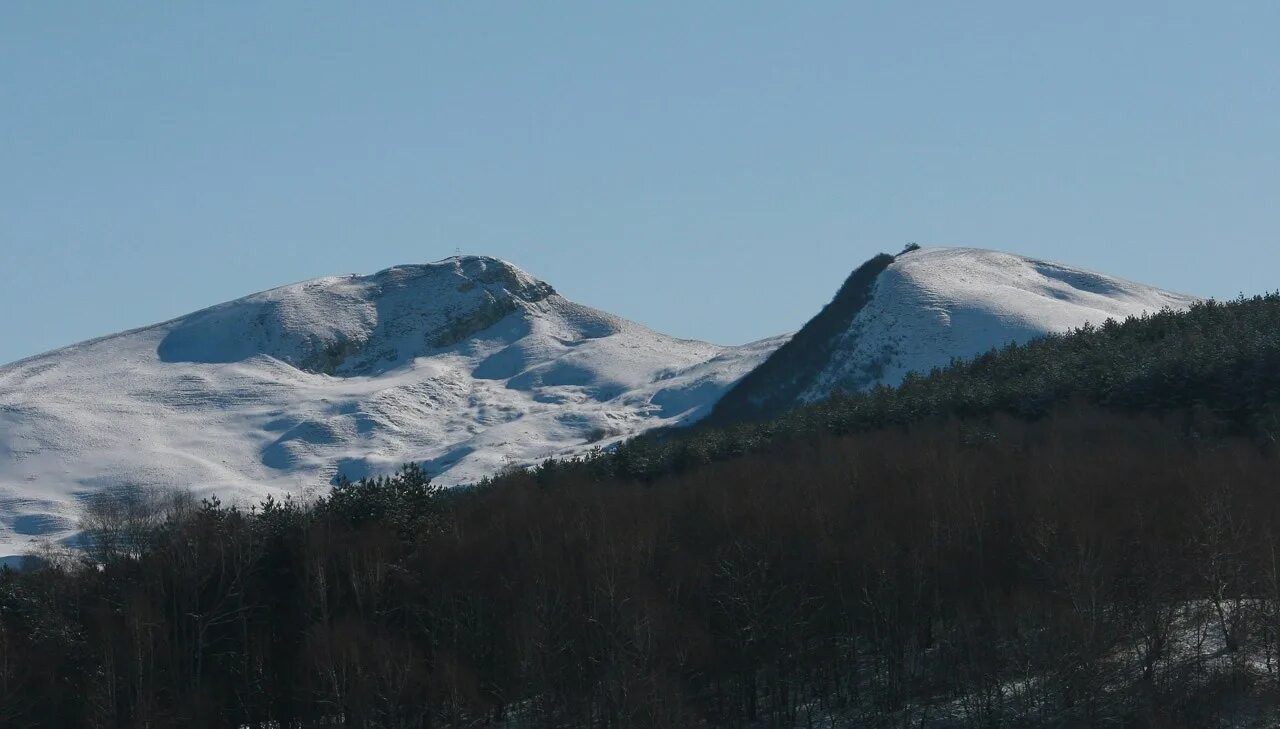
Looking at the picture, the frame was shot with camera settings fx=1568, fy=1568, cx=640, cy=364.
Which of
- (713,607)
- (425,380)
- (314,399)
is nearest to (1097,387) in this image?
(713,607)

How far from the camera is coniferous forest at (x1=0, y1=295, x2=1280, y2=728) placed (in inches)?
1642

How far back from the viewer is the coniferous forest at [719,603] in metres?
41.7

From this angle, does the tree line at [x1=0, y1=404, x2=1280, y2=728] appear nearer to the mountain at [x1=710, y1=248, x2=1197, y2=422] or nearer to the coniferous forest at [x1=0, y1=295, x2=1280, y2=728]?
the coniferous forest at [x1=0, y1=295, x2=1280, y2=728]

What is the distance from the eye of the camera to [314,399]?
168125 mm

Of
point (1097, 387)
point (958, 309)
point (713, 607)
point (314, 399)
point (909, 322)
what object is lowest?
point (713, 607)

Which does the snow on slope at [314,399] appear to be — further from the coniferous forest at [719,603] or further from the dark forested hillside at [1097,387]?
the coniferous forest at [719,603]

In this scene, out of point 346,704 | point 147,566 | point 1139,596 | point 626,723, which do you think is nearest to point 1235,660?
point 1139,596

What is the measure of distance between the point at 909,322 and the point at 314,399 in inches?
2920

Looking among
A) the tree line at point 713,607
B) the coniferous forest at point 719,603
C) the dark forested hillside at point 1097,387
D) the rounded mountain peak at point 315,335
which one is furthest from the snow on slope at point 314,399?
the tree line at point 713,607

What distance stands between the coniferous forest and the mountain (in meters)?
53.0

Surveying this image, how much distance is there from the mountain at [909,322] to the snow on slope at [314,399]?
52.1 ft

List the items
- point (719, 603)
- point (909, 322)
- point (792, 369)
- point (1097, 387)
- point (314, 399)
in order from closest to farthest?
point (719, 603)
point (1097, 387)
point (909, 322)
point (792, 369)
point (314, 399)

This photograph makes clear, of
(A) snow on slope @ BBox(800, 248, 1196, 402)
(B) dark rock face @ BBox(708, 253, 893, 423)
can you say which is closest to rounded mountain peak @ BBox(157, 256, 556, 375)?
(A) snow on slope @ BBox(800, 248, 1196, 402)

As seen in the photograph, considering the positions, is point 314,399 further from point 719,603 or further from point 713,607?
point 719,603
